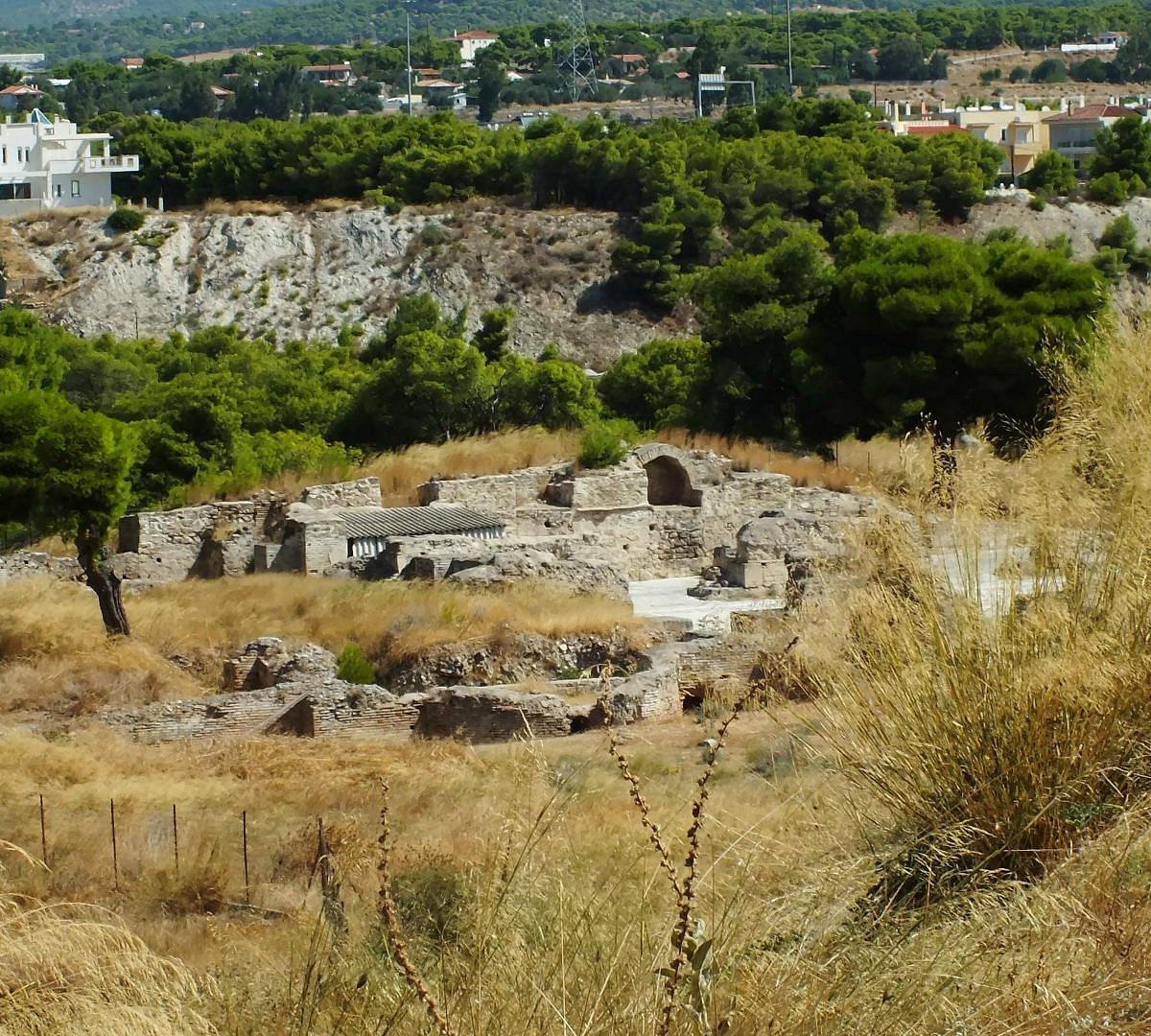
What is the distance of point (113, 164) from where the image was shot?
7294cm

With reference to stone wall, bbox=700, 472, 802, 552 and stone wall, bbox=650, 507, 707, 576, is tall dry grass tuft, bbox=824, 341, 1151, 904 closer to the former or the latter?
stone wall, bbox=650, 507, 707, 576

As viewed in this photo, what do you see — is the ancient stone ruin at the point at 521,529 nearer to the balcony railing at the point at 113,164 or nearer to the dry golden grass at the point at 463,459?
the dry golden grass at the point at 463,459

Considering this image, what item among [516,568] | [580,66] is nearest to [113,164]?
[516,568]

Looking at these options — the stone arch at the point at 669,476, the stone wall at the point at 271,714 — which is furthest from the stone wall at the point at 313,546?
the stone wall at the point at 271,714

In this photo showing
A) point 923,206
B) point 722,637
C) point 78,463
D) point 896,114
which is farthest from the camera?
point 896,114

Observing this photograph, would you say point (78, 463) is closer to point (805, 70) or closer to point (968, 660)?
point (968, 660)

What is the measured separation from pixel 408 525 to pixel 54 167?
59.9 meters

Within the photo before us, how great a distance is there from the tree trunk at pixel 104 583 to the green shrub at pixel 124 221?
54.6 m

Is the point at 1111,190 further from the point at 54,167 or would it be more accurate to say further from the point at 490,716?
the point at 490,716

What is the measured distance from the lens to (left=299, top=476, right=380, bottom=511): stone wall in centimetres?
2189

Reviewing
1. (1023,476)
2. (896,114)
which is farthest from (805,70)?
(1023,476)

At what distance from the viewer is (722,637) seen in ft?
51.6

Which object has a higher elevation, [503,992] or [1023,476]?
[1023,476]

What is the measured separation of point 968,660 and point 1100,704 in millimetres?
440
